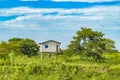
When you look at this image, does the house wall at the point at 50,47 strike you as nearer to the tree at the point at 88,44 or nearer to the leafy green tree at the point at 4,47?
the leafy green tree at the point at 4,47

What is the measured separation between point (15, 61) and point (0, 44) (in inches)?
650

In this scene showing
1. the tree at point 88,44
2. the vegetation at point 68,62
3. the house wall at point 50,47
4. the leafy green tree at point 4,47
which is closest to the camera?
the vegetation at point 68,62

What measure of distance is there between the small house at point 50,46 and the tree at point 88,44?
8.83 m

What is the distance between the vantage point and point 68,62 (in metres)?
31.6

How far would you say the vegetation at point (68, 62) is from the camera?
21.9 metres

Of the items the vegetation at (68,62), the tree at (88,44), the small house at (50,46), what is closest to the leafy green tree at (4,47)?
the vegetation at (68,62)

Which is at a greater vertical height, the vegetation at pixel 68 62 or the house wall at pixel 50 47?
the house wall at pixel 50 47

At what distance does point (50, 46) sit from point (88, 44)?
987 cm

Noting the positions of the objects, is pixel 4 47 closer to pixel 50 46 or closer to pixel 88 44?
pixel 50 46

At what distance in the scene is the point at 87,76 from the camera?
73.9 ft

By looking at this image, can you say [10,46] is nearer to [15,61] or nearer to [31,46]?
[31,46]

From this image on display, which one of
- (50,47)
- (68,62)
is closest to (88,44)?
(68,62)

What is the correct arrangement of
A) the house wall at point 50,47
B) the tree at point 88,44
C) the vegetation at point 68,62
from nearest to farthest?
the vegetation at point 68,62, the tree at point 88,44, the house wall at point 50,47

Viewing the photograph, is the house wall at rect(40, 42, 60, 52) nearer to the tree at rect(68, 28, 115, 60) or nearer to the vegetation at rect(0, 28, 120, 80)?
the vegetation at rect(0, 28, 120, 80)
